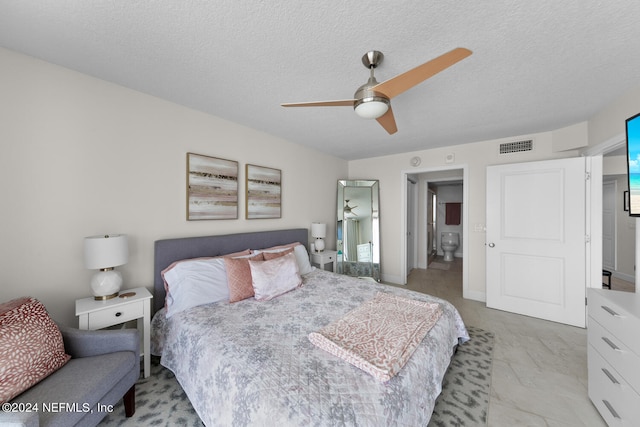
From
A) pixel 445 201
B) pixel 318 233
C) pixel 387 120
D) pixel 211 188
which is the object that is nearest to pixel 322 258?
pixel 318 233

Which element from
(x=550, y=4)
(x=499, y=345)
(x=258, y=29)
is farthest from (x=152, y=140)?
(x=499, y=345)

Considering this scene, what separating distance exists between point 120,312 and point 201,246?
33.6 inches

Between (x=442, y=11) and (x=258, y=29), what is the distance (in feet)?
3.38

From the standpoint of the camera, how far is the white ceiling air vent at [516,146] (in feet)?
10.6

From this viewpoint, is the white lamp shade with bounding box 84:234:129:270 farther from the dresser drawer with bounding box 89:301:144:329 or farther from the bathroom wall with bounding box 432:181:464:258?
the bathroom wall with bounding box 432:181:464:258

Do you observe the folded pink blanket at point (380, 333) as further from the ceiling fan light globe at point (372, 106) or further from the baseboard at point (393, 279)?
the baseboard at point (393, 279)

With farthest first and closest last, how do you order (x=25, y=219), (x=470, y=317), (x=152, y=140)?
(x=470, y=317)
(x=152, y=140)
(x=25, y=219)

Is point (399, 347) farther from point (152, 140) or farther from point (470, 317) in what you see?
point (152, 140)

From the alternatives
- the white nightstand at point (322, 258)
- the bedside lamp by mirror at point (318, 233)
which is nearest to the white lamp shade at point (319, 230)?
the bedside lamp by mirror at point (318, 233)

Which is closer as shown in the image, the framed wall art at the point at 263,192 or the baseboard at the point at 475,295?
the framed wall art at the point at 263,192

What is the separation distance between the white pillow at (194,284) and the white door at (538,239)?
360 cm

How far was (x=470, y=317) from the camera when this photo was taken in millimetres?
3047

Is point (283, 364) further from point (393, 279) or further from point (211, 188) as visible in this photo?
point (393, 279)

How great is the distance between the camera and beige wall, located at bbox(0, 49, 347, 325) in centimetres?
163
